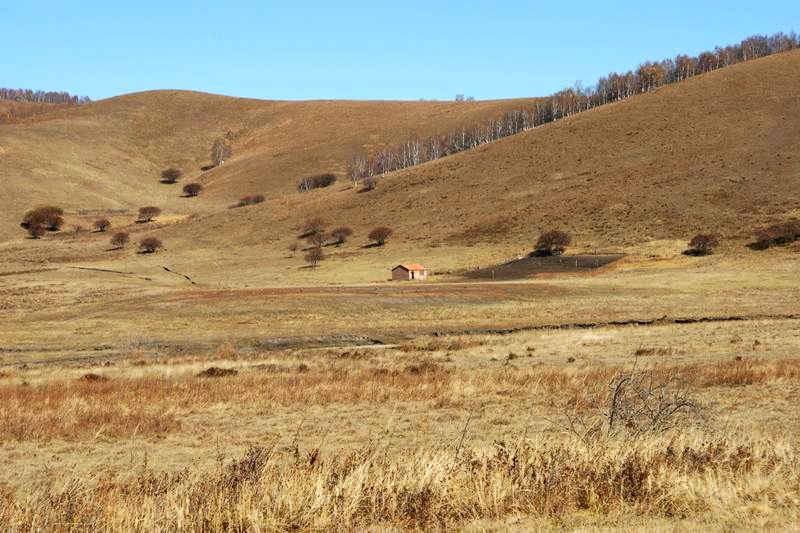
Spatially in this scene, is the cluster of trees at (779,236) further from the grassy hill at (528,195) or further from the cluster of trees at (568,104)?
the cluster of trees at (568,104)

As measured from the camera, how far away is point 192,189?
570ft

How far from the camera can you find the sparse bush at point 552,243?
90938mm

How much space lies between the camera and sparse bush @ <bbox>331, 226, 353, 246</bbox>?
111625mm

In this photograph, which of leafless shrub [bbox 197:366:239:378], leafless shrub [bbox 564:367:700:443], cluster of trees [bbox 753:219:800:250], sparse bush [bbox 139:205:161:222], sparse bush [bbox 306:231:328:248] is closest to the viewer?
A: leafless shrub [bbox 564:367:700:443]

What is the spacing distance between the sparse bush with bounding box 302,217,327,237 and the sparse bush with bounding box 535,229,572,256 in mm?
37901

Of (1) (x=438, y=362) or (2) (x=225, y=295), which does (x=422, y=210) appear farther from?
(1) (x=438, y=362)

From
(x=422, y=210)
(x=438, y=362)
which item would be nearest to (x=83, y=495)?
(x=438, y=362)

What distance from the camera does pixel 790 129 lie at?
11888 centimetres

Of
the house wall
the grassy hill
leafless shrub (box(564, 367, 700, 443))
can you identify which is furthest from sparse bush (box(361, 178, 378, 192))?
leafless shrub (box(564, 367, 700, 443))

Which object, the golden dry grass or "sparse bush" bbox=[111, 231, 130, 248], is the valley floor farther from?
"sparse bush" bbox=[111, 231, 130, 248]

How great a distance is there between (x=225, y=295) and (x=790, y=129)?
99.1 m

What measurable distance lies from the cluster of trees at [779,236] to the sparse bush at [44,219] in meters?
106

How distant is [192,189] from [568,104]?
88333mm

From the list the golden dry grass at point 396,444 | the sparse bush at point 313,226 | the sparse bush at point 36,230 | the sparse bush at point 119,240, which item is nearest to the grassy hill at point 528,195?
the sparse bush at point 119,240
